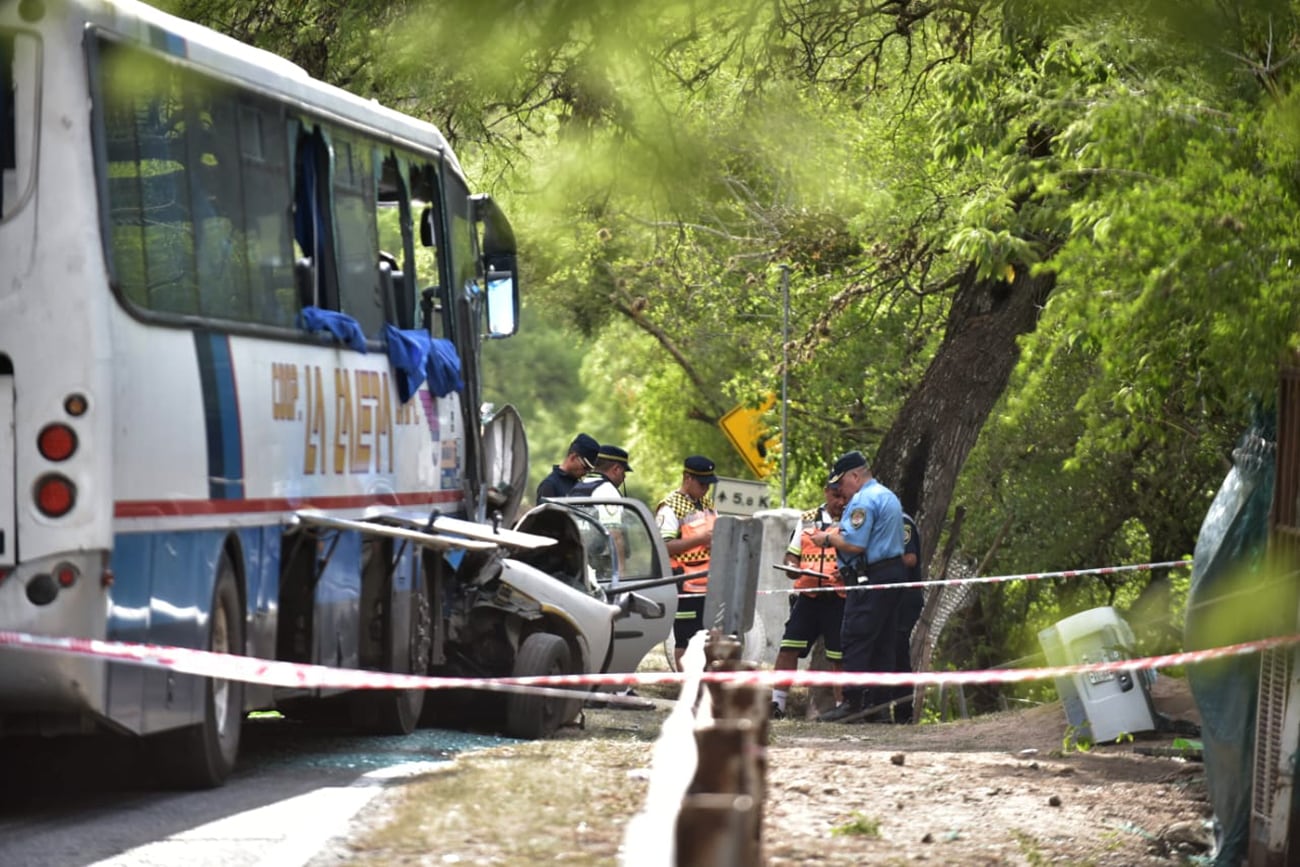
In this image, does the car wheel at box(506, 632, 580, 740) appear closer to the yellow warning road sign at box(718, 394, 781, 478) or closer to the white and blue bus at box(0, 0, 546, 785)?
the white and blue bus at box(0, 0, 546, 785)

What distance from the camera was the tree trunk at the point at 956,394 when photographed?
64.2ft

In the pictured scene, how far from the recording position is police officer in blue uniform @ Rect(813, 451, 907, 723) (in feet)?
54.9

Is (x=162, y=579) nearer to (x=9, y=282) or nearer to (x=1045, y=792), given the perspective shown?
(x=9, y=282)

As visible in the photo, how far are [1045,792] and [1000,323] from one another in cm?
920

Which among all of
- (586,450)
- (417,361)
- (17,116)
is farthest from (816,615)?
(17,116)

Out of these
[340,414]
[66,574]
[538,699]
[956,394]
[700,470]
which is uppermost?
[956,394]

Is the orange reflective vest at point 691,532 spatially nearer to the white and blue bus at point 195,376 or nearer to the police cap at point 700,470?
the police cap at point 700,470

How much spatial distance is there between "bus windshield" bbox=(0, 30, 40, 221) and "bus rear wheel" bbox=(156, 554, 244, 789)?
177 centimetres

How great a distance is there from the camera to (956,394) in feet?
65.1

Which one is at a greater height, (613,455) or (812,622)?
(613,455)

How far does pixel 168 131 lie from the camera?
30.4ft

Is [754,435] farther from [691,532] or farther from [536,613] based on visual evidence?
[536,613]

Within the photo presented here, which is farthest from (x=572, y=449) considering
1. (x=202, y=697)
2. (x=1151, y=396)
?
(x=202, y=697)

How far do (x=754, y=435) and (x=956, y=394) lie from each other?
1016cm
